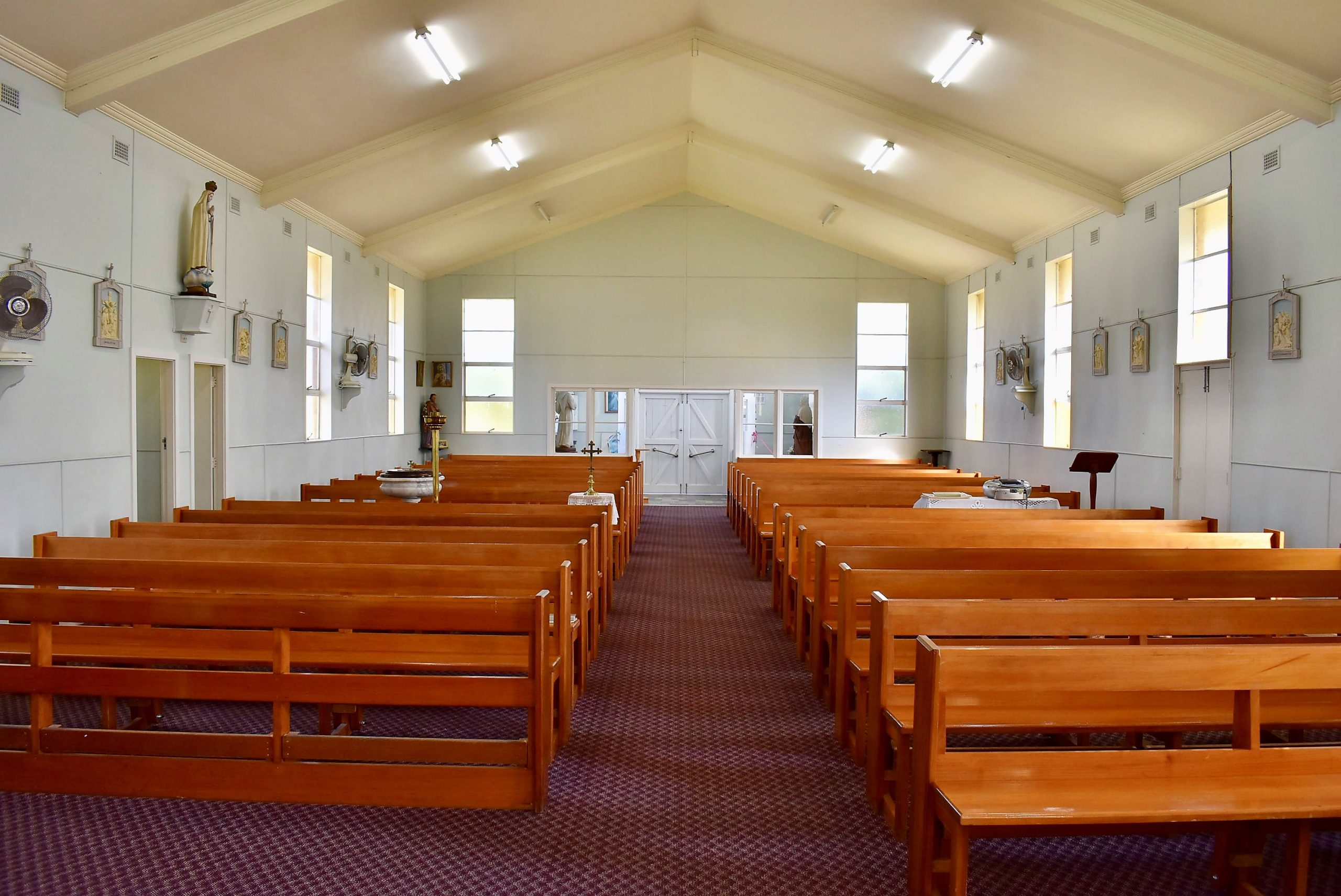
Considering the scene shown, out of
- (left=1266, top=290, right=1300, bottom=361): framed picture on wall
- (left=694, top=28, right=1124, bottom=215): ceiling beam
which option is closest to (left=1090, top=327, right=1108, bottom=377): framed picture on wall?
(left=694, top=28, right=1124, bottom=215): ceiling beam

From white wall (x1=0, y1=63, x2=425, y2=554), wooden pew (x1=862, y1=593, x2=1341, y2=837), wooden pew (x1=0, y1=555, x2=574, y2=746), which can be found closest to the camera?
wooden pew (x1=862, y1=593, x2=1341, y2=837)

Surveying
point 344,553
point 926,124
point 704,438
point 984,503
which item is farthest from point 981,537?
point 704,438

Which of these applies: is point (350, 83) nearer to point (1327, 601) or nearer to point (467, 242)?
point (467, 242)

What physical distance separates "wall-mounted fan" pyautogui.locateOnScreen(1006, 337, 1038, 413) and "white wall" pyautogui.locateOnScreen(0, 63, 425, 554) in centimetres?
808

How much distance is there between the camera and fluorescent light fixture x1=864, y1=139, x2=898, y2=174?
9289mm

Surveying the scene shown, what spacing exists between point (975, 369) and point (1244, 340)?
251 inches

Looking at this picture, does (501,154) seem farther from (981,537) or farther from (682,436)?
(981,537)

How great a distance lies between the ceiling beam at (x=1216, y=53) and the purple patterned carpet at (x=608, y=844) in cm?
493

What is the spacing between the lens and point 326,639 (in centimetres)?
300

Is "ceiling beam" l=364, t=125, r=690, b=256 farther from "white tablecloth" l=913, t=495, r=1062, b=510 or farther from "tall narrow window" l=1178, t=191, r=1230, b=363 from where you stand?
"white tablecloth" l=913, t=495, r=1062, b=510

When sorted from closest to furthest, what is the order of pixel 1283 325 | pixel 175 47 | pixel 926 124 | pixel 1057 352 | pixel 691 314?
1. pixel 175 47
2. pixel 1283 325
3. pixel 926 124
4. pixel 1057 352
5. pixel 691 314

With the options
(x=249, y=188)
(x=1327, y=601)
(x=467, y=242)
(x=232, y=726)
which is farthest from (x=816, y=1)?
(x=467, y=242)

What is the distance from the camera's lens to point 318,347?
32.9 ft

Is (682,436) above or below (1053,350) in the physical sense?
below
